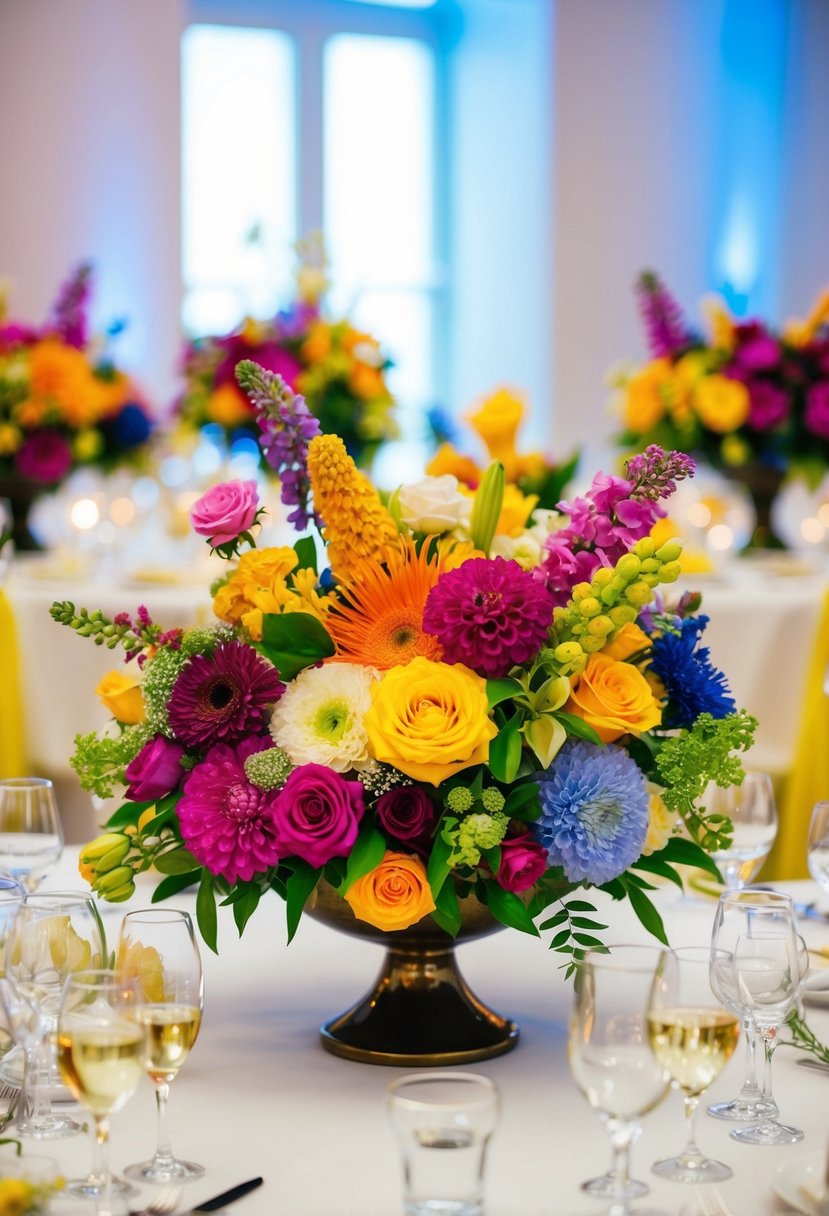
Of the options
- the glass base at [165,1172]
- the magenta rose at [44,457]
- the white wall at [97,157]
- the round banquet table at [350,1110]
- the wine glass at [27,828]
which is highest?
the white wall at [97,157]

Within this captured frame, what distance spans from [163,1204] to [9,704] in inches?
84.7

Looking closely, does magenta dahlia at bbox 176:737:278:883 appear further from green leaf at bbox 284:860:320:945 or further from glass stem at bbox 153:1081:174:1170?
glass stem at bbox 153:1081:174:1170

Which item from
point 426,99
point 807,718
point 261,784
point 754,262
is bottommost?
point 807,718

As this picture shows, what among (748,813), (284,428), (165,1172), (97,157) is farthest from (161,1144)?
(97,157)

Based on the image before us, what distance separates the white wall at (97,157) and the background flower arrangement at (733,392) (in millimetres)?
3052

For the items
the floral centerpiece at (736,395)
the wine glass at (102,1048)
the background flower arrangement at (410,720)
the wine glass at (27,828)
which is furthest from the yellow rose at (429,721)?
the floral centerpiece at (736,395)

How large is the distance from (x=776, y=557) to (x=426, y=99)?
16.1ft

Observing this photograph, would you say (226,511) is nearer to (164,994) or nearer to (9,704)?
(164,994)

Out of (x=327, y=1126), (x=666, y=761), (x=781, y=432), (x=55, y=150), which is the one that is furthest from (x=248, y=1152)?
(x=55, y=150)

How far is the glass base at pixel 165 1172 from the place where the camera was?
1.03 metres

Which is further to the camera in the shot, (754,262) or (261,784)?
(754,262)

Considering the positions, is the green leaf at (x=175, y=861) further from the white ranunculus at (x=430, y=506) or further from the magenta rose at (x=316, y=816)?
the white ranunculus at (x=430, y=506)

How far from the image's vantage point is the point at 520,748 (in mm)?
1171

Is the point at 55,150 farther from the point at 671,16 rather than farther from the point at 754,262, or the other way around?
the point at 754,262
